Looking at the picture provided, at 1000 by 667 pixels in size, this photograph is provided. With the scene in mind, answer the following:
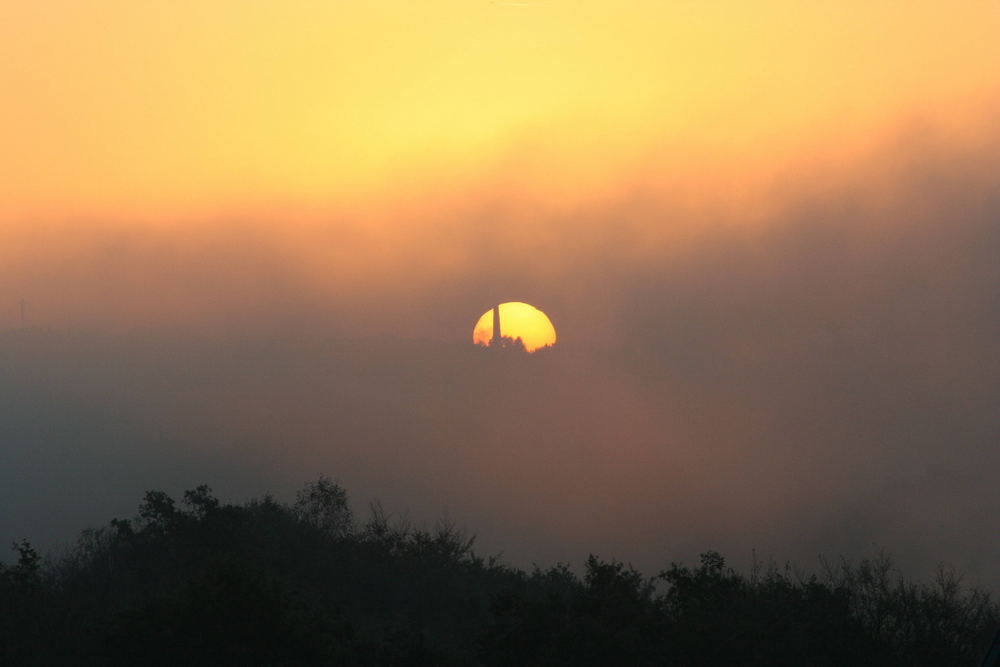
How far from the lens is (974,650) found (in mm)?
31891

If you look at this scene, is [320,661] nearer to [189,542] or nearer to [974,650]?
[974,650]

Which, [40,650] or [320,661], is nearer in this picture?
[320,661]

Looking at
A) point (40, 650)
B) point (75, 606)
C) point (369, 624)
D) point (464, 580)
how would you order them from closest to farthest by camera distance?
point (40, 650), point (75, 606), point (369, 624), point (464, 580)

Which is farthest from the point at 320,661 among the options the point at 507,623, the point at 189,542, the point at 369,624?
the point at 189,542

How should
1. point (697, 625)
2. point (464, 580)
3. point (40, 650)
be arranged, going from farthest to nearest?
point (464, 580)
point (40, 650)
point (697, 625)

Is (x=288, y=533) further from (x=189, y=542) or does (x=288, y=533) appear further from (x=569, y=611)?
(x=569, y=611)

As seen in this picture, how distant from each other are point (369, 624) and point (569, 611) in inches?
846

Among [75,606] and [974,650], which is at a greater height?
[75,606]

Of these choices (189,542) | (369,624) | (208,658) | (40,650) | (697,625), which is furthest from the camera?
(189,542)

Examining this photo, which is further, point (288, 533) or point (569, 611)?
point (288, 533)

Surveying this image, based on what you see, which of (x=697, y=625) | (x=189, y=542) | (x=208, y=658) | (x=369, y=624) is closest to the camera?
(x=208, y=658)

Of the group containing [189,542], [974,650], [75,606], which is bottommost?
[974,650]

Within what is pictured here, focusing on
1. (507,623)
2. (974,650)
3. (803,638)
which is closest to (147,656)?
(507,623)

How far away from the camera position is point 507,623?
94.2 feet
